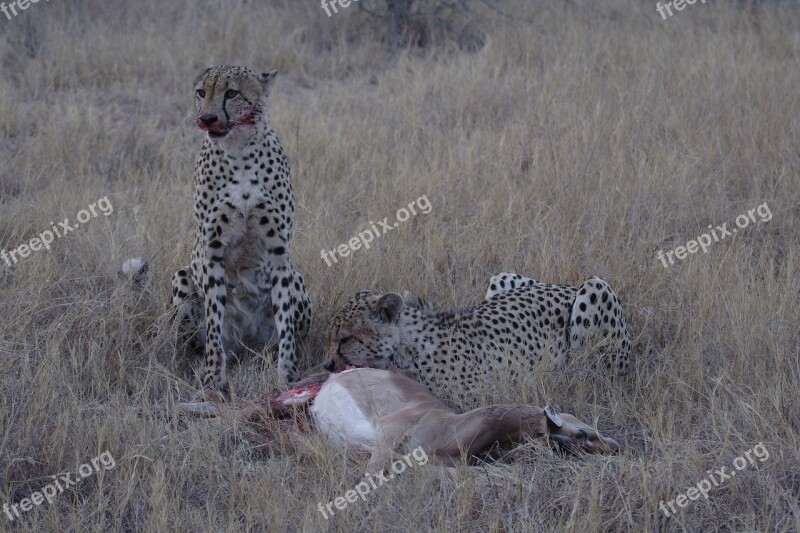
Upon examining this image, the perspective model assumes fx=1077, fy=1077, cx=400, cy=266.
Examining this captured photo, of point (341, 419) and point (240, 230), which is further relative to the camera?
point (240, 230)

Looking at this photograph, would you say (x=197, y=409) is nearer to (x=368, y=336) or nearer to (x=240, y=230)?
(x=368, y=336)

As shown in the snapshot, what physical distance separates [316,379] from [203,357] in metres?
0.81

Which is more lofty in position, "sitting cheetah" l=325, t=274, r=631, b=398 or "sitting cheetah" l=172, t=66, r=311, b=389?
"sitting cheetah" l=172, t=66, r=311, b=389

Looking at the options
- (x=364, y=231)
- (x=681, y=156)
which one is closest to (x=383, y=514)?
(x=364, y=231)

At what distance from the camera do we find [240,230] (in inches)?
197

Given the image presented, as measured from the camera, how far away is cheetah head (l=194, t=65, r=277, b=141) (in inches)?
191

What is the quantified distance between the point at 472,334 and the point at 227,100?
1535 millimetres

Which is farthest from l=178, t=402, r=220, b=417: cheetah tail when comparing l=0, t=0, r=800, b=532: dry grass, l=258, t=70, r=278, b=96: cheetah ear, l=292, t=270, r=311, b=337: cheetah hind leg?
l=258, t=70, r=278, b=96: cheetah ear

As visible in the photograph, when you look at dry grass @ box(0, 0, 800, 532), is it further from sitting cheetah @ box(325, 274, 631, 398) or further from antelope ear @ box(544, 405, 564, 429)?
sitting cheetah @ box(325, 274, 631, 398)

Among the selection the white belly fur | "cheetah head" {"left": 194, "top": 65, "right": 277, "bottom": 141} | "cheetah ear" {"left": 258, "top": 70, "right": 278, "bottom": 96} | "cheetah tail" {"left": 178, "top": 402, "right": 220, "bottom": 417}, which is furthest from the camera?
"cheetah ear" {"left": 258, "top": 70, "right": 278, "bottom": 96}

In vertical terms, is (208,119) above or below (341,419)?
above

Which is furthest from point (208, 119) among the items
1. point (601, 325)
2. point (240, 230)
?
point (601, 325)

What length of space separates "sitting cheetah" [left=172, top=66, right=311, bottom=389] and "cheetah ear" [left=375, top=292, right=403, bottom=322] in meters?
0.51

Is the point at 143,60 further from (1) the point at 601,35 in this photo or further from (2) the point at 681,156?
(2) the point at 681,156
